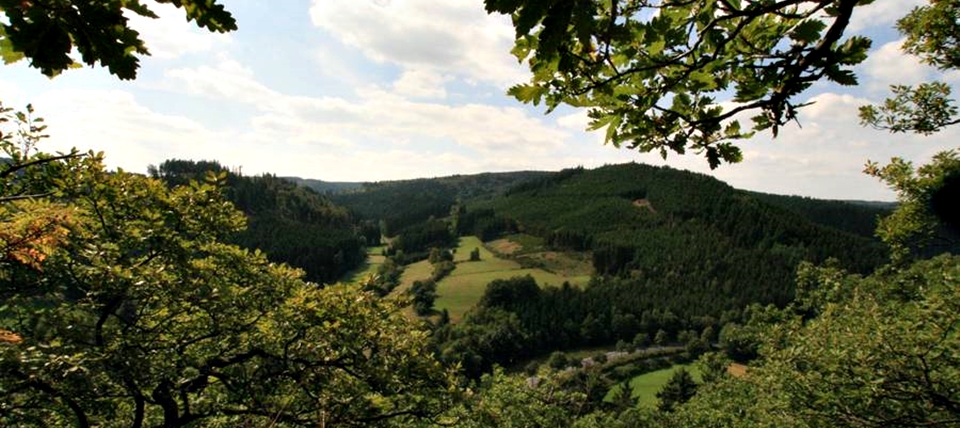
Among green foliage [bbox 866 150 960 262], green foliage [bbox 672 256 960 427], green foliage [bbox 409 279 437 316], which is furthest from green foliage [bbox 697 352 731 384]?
green foliage [bbox 409 279 437 316]

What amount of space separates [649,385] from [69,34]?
114028 mm

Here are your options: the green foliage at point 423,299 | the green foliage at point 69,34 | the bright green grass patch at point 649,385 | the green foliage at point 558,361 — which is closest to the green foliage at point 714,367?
the bright green grass patch at point 649,385

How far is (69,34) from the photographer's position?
219cm

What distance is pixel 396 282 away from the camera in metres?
160

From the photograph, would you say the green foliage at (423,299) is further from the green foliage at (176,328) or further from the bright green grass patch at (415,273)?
the green foliage at (176,328)

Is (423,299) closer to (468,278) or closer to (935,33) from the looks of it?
(468,278)

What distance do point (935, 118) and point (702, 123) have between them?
36.3ft

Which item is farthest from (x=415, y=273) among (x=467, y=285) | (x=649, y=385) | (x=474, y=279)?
(x=649, y=385)

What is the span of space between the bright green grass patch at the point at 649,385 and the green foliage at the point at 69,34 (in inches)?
3842

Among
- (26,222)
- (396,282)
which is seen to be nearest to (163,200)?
(26,222)

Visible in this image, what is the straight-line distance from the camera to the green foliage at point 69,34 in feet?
6.67

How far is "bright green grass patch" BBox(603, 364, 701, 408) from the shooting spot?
94.0 m

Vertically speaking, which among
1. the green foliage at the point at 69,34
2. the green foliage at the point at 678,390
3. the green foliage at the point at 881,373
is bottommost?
the green foliage at the point at 678,390

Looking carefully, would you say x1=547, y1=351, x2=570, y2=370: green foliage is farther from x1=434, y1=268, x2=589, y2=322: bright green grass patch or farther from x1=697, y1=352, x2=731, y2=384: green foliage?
x1=697, y1=352, x2=731, y2=384: green foliage
